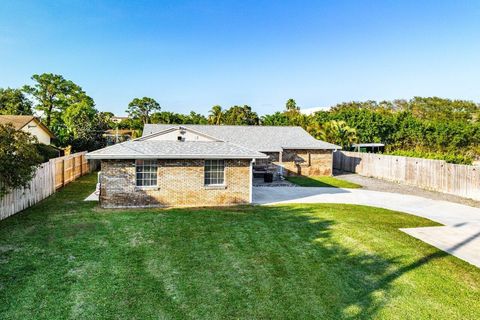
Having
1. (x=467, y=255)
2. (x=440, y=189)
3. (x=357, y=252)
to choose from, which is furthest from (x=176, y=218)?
(x=440, y=189)

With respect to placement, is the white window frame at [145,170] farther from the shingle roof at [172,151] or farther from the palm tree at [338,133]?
the palm tree at [338,133]

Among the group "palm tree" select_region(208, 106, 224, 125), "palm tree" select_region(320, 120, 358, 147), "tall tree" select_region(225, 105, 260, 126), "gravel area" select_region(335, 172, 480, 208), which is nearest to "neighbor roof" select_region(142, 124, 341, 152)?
"gravel area" select_region(335, 172, 480, 208)

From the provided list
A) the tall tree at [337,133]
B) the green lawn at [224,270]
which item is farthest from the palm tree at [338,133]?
the green lawn at [224,270]

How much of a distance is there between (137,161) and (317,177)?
1787 centimetres

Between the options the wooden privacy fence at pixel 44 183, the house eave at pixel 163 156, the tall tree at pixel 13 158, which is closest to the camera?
the tall tree at pixel 13 158

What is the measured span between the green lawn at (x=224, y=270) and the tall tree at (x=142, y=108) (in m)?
80.9

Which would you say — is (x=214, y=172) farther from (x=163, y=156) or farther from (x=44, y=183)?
(x=44, y=183)

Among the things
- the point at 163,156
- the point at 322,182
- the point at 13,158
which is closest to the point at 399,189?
the point at 322,182

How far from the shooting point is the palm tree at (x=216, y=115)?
76.4 m

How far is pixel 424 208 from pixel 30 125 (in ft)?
130

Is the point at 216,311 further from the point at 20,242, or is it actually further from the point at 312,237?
the point at 20,242

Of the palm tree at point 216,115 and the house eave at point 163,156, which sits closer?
the house eave at point 163,156

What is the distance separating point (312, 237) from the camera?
1117cm

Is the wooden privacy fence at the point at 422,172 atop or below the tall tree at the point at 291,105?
below
